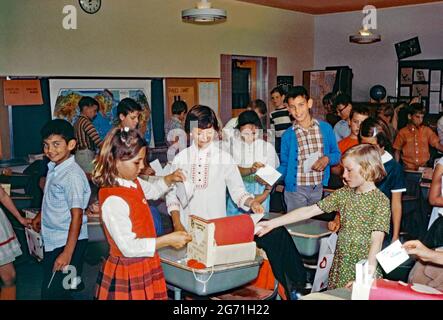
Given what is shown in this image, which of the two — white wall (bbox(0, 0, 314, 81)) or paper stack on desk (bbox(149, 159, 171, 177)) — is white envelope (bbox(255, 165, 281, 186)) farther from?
white wall (bbox(0, 0, 314, 81))

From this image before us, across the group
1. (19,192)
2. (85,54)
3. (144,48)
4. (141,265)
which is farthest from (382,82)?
(141,265)

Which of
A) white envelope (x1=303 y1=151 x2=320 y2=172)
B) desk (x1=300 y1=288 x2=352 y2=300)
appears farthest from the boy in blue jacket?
desk (x1=300 y1=288 x2=352 y2=300)

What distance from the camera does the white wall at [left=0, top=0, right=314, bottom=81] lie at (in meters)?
3.29

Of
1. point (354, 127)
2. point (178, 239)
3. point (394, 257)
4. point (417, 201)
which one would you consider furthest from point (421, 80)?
point (178, 239)

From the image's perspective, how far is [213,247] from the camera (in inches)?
68.9

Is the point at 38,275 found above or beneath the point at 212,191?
beneath

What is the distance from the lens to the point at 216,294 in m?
1.88

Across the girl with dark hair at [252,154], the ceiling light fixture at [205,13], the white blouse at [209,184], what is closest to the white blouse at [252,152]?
the girl with dark hair at [252,154]

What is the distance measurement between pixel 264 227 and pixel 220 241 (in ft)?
1.11

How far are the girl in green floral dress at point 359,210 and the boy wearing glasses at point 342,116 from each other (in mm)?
1083

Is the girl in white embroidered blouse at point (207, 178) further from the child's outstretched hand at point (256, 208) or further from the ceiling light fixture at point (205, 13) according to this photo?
the ceiling light fixture at point (205, 13)

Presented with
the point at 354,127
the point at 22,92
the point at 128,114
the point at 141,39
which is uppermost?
the point at 141,39

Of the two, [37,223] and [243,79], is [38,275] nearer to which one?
[37,223]
